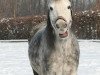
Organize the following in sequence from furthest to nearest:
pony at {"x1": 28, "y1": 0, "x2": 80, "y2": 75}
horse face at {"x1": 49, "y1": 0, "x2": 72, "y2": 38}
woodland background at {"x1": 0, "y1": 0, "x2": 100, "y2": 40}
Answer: woodland background at {"x1": 0, "y1": 0, "x2": 100, "y2": 40} < pony at {"x1": 28, "y1": 0, "x2": 80, "y2": 75} < horse face at {"x1": 49, "y1": 0, "x2": 72, "y2": 38}

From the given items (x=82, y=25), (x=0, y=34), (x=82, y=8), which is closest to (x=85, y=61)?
(x=82, y=25)

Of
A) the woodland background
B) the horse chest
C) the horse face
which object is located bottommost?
the woodland background

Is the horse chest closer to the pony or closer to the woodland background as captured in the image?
the pony

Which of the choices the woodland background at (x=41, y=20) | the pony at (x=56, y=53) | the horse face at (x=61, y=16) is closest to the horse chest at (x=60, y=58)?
the pony at (x=56, y=53)

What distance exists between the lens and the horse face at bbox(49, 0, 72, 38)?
410 centimetres

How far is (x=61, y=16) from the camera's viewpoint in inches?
163

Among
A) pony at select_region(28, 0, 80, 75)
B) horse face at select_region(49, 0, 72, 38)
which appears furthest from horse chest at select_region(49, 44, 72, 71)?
horse face at select_region(49, 0, 72, 38)

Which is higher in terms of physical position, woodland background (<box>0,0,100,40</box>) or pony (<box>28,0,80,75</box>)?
pony (<box>28,0,80,75</box>)

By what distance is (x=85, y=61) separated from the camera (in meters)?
11.8

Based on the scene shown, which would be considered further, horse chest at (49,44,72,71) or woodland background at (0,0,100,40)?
woodland background at (0,0,100,40)

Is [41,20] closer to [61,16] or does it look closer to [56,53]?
[56,53]

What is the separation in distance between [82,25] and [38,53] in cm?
2094

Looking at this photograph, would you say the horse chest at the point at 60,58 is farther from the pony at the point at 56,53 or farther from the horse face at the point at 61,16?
the horse face at the point at 61,16

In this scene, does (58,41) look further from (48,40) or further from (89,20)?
(89,20)
